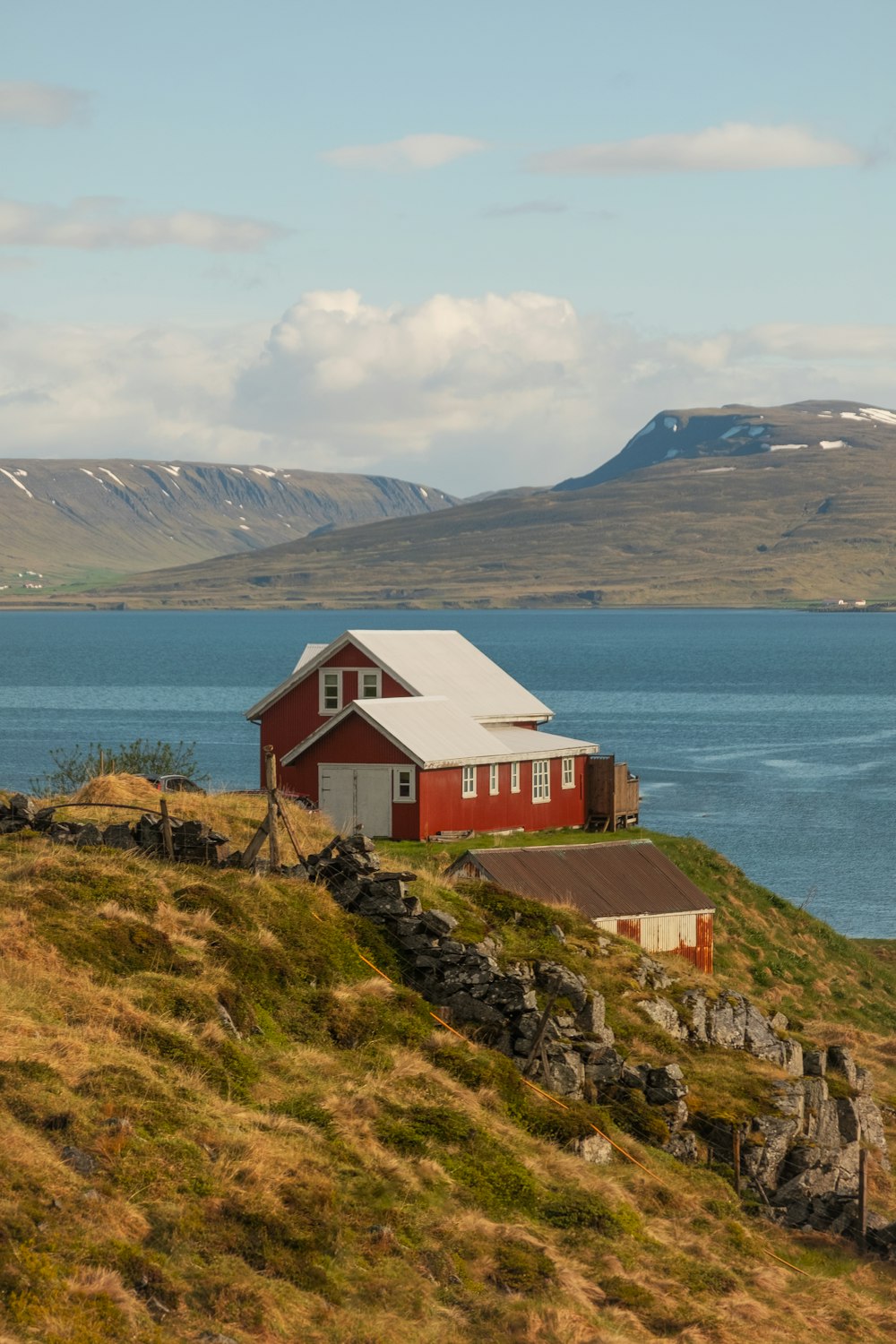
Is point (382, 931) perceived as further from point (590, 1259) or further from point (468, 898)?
point (590, 1259)

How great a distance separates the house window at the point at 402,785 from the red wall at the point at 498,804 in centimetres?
37

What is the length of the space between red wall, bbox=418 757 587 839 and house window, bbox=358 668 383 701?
5.97 metres

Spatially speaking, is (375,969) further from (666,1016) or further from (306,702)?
(306,702)

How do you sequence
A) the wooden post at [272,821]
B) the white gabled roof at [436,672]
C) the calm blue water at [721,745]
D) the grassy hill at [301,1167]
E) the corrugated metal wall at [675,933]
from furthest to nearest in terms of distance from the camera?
the calm blue water at [721,745] → the white gabled roof at [436,672] → the corrugated metal wall at [675,933] → the wooden post at [272,821] → the grassy hill at [301,1167]

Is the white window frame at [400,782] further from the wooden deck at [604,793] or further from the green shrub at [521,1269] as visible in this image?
the green shrub at [521,1269]

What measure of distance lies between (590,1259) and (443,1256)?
240 cm

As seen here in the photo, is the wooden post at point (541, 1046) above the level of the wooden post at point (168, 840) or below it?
below

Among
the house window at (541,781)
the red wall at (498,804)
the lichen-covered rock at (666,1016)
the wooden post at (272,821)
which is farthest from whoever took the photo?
the house window at (541,781)

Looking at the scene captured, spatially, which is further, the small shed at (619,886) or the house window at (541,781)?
the house window at (541,781)

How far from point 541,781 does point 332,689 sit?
25.3 ft

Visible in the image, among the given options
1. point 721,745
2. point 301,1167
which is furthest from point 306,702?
point 721,745

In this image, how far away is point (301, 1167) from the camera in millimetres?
19891

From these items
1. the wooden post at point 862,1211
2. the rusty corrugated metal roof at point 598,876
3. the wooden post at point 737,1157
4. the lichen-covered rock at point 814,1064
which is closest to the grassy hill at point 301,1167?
the wooden post at point 862,1211

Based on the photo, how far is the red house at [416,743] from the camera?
5006cm
